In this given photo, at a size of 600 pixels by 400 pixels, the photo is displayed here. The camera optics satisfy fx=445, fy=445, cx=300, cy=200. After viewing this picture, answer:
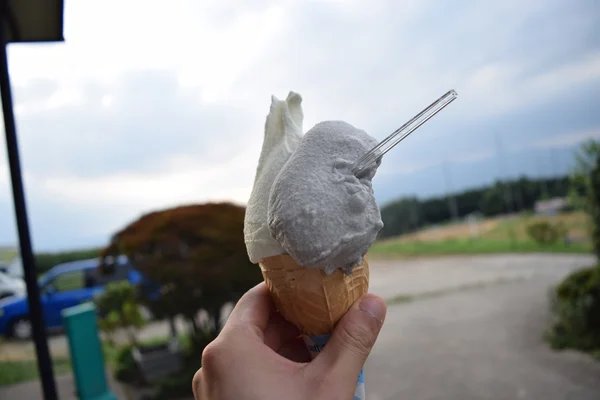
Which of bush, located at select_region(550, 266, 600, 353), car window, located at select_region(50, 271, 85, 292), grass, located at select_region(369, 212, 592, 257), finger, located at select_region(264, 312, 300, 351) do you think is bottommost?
grass, located at select_region(369, 212, 592, 257)

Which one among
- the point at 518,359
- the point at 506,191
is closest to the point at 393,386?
the point at 518,359

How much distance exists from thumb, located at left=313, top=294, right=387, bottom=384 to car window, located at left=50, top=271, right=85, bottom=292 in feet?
19.3

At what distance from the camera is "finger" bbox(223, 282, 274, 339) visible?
100 centimetres

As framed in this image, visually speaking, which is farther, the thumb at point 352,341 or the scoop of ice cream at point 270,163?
→ the scoop of ice cream at point 270,163

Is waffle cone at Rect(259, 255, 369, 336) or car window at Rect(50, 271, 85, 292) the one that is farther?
car window at Rect(50, 271, 85, 292)

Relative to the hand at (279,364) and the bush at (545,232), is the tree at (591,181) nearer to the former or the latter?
the hand at (279,364)

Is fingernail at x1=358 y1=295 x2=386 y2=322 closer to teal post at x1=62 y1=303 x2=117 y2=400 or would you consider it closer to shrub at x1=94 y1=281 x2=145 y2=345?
teal post at x1=62 y1=303 x2=117 y2=400

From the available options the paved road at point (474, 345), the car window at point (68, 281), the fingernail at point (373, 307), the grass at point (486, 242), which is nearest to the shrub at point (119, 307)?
the paved road at point (474, 345)

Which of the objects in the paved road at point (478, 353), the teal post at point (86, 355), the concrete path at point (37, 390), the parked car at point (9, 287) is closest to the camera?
the teal post at point (86, 355)

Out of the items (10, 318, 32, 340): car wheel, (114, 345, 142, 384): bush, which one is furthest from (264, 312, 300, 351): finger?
(10, 318, 32, 340): car wheel

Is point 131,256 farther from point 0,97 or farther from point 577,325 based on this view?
point 577,325

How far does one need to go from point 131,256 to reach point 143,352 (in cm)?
98

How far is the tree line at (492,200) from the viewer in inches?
344

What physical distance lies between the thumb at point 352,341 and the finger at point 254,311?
17 cm
